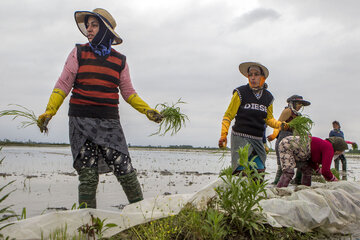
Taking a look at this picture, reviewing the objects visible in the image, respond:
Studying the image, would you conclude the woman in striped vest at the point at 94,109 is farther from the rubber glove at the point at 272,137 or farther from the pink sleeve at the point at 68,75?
the rubber glove at the point at 272,137

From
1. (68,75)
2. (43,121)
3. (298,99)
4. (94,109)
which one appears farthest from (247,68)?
(43,121)

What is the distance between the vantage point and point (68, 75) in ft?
9.87

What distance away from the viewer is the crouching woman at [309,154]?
16.3ft

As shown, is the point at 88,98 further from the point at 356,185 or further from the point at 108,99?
the point at 356,185

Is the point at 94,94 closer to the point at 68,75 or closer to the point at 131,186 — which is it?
the point at 68,75

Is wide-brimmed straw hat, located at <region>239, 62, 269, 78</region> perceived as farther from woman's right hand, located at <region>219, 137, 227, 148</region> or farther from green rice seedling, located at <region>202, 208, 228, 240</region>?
green rice seedling, located at <region>202, 208, 228, 240</region>

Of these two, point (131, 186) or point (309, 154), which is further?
point (309, 154)

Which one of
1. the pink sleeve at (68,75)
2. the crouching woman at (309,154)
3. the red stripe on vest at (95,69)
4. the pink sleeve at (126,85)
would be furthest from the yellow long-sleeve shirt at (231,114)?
the pink sleeve at (68,75)

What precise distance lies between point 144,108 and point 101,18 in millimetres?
1007

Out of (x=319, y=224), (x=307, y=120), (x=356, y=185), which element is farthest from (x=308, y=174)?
(x=319, y=224)

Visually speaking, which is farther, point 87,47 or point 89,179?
point 87,47

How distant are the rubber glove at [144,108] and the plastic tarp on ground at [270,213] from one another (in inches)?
32.3

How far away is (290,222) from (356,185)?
1.81m

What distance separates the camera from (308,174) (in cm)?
571
